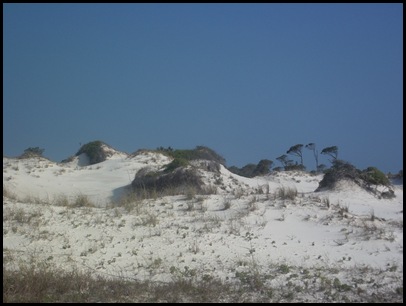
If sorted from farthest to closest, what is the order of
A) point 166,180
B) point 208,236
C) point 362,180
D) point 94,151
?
1. point 94,151
2. point 166,180
3. point 362,180
4. point 208,236

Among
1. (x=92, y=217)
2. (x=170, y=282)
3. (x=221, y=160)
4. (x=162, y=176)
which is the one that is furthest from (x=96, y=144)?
(x=170, y=282)

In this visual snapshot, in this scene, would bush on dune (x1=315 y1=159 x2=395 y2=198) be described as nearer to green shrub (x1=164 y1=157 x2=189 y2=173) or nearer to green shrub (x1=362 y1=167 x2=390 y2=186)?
green shrub (x1=362 y1=167 x2=390 y2=186)

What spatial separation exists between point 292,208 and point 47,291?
775 centimetres

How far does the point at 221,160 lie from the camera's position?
3678cm

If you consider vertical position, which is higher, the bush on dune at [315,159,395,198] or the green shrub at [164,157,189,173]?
the green shrub at [164,157,189,173]

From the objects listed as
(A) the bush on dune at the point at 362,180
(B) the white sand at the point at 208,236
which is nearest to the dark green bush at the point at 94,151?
(A) the bush on dune at the point at 362,180

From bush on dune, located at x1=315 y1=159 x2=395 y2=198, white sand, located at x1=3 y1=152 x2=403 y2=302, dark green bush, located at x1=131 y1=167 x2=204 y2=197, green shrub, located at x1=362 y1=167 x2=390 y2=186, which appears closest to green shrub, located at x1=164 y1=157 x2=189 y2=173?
dark green bush, located at x1=131 y1=167 x2=204 y2=197

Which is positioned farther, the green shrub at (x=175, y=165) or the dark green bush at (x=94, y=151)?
the dark green bush at (x=94, y=151)

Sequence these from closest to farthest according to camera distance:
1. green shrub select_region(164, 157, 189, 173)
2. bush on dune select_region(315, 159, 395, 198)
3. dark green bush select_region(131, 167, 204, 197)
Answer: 1. bush on dune select_region(315, 159, 395, 198)
2. dark green bush select_region(131, 167, 204, 197)
3. green shrub select_region(164, 157, 189, 173)

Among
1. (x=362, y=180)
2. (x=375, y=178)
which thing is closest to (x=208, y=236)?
(x=362, y=180)

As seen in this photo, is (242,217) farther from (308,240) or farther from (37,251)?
(37,251)

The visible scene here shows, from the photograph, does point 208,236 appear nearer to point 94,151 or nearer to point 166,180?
point 166,180

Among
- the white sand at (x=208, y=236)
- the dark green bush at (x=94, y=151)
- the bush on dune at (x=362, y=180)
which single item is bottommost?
the white sand at (x=208, y=236)

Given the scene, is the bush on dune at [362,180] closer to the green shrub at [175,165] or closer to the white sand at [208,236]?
the white sand at [208,236]
